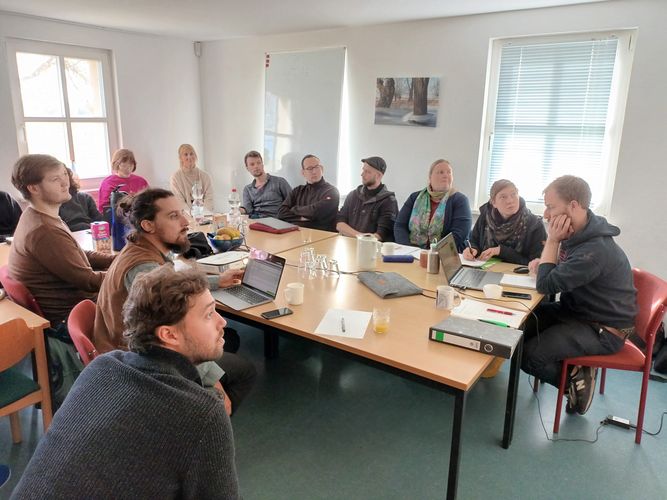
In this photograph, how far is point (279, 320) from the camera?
2.00 m

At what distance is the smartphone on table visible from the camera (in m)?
2.02

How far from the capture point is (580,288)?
2.33 m

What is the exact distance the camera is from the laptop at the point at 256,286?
7.20 ft

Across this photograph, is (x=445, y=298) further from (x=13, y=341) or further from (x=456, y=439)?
(x=13, y=341)

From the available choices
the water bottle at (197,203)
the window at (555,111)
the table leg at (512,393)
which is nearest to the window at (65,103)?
the water bottle at (197,203)

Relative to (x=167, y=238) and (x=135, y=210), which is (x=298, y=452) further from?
(x=135, y=210)

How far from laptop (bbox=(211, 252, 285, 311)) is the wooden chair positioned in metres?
0.74

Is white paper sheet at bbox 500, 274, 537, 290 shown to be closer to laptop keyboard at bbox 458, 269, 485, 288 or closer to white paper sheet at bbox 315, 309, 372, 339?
laptop keyboard at bbox 458, 269, 485, 288

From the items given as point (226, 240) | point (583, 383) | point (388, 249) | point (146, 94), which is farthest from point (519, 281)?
point (146, 94)

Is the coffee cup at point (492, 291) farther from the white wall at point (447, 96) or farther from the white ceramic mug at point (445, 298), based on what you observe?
the white wall at point (447, 96)

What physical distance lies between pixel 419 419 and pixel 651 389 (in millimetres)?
1452

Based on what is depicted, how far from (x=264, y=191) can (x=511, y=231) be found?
2.77m

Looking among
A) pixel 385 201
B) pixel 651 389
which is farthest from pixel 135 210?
pixel 651 389

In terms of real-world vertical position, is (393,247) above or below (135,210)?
below
